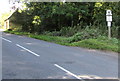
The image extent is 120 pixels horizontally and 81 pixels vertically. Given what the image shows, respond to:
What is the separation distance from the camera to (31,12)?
29.6 m

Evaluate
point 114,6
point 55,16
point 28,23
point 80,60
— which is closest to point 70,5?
point 55,16

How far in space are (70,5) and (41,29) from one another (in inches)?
249

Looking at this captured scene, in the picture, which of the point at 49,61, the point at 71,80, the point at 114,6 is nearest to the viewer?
the point at 71,80

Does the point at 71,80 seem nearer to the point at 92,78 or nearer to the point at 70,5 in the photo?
the point at 92,78

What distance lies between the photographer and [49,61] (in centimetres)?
912

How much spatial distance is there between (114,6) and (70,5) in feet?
18.6

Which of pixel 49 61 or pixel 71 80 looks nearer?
pixel 71 80

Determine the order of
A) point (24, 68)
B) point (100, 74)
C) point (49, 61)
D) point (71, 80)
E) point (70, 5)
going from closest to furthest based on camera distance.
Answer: point (71, 80) → point (100, 74) → point (24, 68) → point (49, 61) → point (70, 5)

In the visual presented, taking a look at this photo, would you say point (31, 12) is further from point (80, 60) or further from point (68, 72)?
point (68, 72)

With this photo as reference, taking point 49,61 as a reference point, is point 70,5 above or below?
above

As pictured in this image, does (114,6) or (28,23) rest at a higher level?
(114,6)

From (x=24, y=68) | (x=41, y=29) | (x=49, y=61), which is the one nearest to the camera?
(x=24, y=68)

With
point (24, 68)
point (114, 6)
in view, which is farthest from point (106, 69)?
point (114, 6)

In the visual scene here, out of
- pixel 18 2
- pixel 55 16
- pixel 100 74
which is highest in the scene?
pixel 18 2
